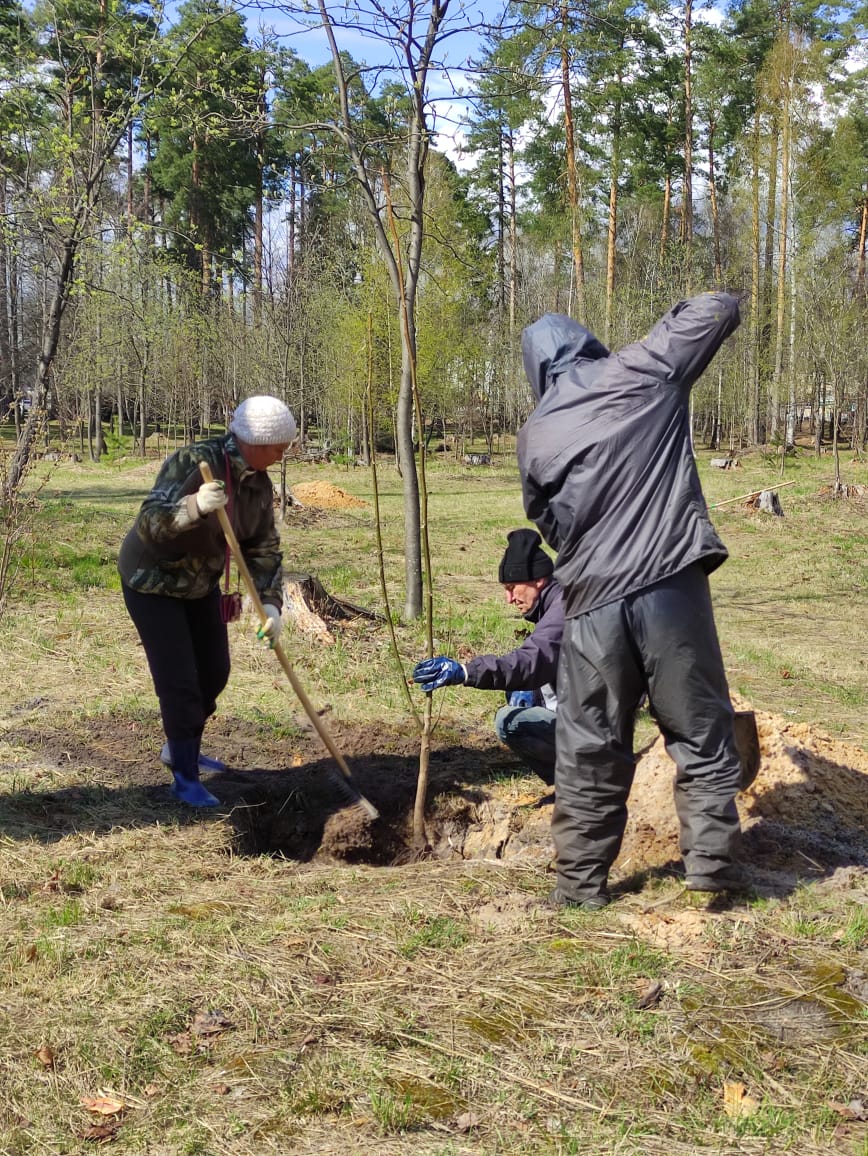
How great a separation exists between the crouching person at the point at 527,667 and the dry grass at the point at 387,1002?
521 millimetres

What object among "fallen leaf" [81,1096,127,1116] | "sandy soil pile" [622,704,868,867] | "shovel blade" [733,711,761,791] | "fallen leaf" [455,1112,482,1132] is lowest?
"fallen leaf" [455,1112,482,1132]

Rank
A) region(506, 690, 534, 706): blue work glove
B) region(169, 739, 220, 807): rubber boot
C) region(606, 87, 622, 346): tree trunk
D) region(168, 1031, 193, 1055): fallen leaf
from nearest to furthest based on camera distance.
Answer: region(168, 1031, 193, 1055): fallen leaf → region(506, 690, 534, 706): blue work glove → region(169, 739, 220, 807): rubber boot → region(606, 87, 622, 346): tree trunk

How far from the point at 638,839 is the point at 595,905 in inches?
24.4

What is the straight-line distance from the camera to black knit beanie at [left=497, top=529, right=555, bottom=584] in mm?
3965

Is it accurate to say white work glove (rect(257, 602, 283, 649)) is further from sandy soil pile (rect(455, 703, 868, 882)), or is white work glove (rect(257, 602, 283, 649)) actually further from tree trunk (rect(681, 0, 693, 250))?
tree trunk (rect(681, 0, 693, 250))

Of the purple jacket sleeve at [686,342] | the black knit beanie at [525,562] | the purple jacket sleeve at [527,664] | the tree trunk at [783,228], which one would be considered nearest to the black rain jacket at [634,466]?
the purple jacket sleeve at [686,342]

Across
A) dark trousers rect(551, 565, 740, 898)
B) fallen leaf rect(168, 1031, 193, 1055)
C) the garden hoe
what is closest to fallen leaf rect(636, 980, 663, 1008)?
dark trousers rect(551, 565, 740, 898)

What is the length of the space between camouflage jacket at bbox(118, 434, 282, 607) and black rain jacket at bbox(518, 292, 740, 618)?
5.18ft

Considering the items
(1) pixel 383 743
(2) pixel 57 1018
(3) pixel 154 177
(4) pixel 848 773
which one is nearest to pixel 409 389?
(1) pixel 383 743

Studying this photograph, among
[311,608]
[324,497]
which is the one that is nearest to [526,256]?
[324,497]

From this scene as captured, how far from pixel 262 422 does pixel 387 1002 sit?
2296mm

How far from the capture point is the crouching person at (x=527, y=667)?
3629 millimetres

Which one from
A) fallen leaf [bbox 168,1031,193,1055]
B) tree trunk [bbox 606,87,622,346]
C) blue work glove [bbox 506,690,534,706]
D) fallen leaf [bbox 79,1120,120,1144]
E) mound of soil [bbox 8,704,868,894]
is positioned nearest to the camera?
fallen leaf [bbox 79,1120,120,1144]

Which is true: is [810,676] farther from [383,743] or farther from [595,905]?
[595,905]
